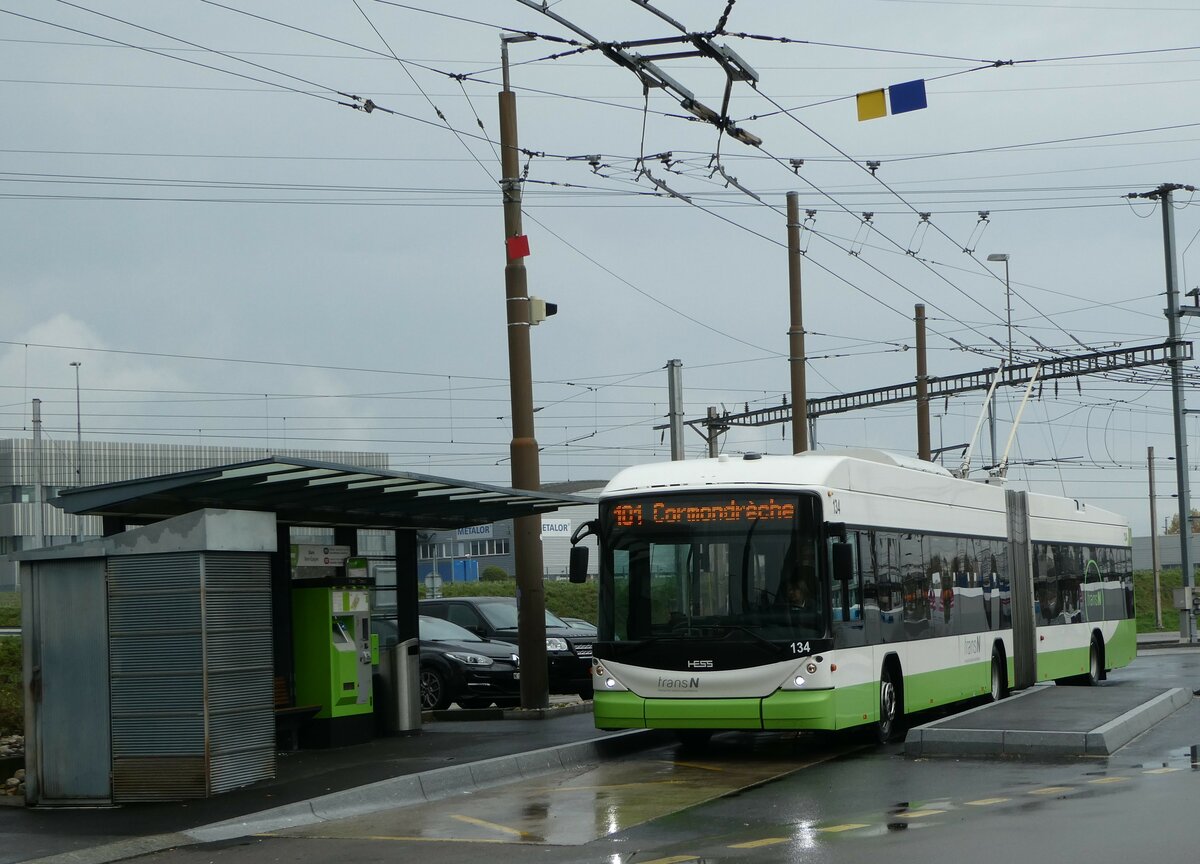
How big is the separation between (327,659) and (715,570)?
4150 mm

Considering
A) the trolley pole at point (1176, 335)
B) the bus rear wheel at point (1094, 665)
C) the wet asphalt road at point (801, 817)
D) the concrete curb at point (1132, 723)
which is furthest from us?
the trolley pole at point (1176, 335)

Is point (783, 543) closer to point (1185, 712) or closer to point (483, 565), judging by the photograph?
point (1185, 712)

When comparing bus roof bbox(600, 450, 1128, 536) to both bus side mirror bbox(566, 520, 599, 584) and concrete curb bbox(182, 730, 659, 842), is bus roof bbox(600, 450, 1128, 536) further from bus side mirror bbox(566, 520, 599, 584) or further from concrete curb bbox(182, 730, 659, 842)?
concrete curb bbox(182, 730, 659, 842)

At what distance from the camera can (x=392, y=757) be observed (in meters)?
15.1

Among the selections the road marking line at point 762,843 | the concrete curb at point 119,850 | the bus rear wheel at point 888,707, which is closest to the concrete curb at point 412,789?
the concrete curb at point 119,850

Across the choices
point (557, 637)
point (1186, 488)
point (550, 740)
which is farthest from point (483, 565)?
point (550, 740)

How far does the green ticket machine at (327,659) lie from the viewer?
16344 millimetres

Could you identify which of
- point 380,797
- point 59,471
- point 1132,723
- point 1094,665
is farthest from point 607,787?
point 59,471

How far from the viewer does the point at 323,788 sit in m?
12.8

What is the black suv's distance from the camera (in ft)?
80.2

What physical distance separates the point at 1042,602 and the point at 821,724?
9509mm

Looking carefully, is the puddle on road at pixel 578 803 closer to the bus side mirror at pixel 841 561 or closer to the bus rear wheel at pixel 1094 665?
the bus side mirror at pixel 841 561

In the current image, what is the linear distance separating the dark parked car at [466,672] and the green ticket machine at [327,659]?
19.7ft

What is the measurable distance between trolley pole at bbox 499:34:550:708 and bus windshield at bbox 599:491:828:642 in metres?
3.95
